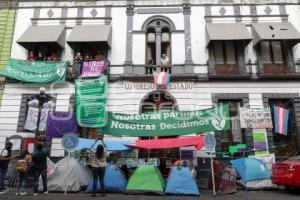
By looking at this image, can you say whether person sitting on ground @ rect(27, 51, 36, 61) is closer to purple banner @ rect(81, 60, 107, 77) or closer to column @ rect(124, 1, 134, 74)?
purple banner @ rect(81, 60, 107, 77)

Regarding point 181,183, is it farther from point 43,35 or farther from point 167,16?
point 43,35

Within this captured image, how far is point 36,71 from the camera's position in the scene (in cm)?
1766

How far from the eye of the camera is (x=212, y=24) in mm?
18516

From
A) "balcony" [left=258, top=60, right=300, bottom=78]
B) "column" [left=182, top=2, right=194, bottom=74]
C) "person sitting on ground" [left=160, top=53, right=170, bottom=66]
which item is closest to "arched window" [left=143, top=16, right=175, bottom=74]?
"person sitting on ground" [left=160, top=53, right=170, bottom=66]

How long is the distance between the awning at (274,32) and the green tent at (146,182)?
9.76m

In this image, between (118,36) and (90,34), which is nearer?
(90,34)

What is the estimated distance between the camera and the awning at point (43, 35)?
1778 centimetres

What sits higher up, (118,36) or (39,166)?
(118,36)

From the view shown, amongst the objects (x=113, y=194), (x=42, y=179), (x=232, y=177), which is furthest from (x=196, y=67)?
(x=42, y=179)

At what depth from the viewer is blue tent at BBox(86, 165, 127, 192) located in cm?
1230

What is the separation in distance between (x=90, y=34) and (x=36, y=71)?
357 cm

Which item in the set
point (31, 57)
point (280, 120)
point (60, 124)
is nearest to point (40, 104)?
point (60, 124)

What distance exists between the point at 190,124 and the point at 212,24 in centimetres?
715

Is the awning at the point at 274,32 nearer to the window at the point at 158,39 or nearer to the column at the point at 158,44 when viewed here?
the window at the point at 158,39
